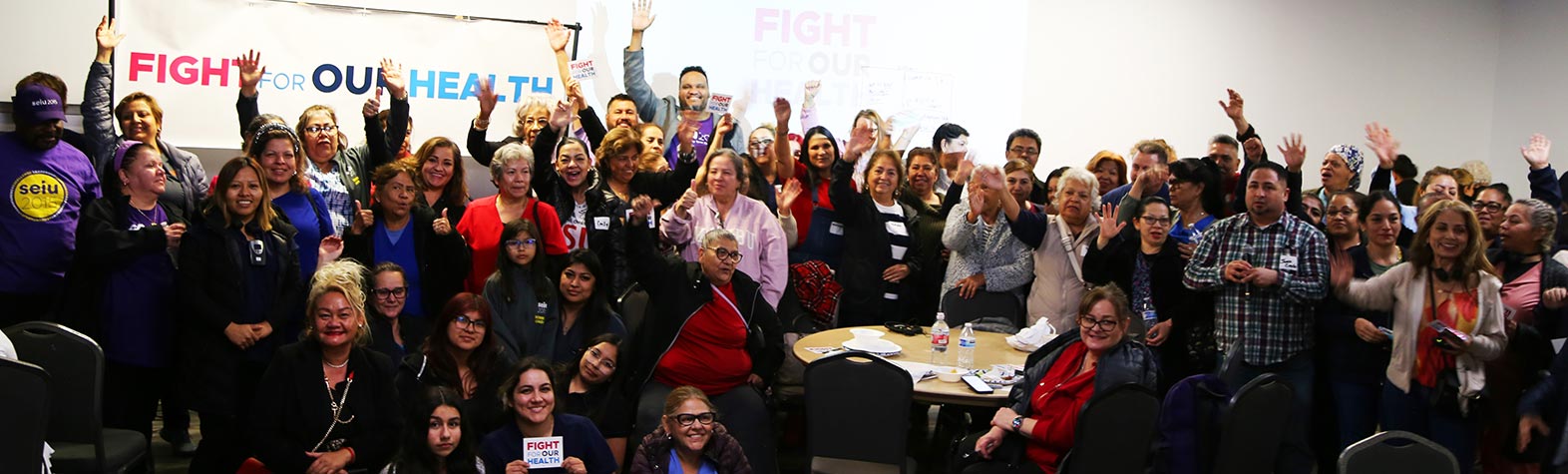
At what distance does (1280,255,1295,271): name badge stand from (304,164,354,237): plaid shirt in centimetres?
384

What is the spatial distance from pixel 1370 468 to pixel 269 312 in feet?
12.5

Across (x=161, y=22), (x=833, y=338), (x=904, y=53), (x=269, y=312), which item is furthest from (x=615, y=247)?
(x=904, y=53)

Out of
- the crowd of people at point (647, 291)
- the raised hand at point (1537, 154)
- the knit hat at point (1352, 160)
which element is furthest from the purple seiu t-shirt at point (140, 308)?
the raised hand at point (1537, 154)

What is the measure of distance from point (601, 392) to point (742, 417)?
1.88ft

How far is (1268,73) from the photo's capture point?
9.45 m

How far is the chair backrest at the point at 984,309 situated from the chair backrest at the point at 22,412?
143 inches

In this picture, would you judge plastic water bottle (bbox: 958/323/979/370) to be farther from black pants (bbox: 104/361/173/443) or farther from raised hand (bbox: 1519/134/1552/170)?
raised hand (bbox: 1519/134/1552/170)

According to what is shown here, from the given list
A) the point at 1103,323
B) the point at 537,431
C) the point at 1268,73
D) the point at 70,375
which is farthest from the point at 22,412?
the point at 1268,73

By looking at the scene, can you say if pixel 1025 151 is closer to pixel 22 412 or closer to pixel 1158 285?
pixel 1158 285

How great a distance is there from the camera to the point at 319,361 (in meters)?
3.93

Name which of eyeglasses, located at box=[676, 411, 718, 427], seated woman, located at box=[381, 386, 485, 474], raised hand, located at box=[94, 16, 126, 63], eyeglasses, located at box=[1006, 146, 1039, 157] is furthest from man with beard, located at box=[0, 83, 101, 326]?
eyeglasses, located at box=[1006, 146, 1039, 157]

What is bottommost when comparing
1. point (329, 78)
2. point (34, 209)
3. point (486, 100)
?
point (34, 209)

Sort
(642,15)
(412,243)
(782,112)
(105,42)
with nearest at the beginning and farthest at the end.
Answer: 1. (412,243)
2. (105,42)
3. (782,112)
4. (642,15)

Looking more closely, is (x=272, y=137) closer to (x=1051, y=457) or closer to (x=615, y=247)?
(x=615, y=247)
